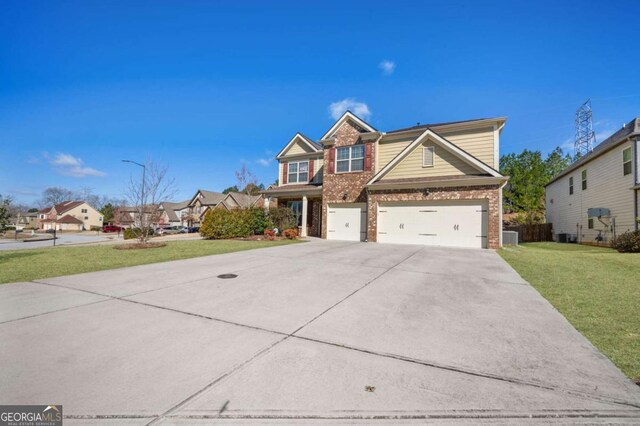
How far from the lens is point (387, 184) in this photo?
14906mm

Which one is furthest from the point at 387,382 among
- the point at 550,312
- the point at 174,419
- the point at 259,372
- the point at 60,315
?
the point at 60,315

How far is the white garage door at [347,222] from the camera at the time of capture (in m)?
16.5

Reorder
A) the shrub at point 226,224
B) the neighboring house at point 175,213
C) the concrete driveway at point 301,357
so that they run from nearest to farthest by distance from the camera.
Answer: the concrete driveway at point 301,357 < the shrub at point 226,224 < the neighboring house at point 175,213

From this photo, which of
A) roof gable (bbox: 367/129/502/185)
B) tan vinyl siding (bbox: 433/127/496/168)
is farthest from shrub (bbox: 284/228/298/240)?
tan vinyl siding (bbox: 433/127/496/168)

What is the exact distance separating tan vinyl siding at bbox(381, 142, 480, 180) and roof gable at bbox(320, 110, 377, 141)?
2.96 m

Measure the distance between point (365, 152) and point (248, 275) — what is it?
12.1m

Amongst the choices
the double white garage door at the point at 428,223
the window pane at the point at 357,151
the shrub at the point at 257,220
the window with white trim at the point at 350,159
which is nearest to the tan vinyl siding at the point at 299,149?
the window with white trim at the point at 350,159

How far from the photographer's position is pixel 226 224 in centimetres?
1772

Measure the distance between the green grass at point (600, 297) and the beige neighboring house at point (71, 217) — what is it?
79.6 meters

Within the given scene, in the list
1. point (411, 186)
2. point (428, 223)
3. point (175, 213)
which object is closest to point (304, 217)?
point (411, 186)

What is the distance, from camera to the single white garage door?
13250mm

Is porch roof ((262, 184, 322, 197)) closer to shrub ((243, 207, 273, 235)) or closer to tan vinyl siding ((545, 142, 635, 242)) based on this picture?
shrub ((243, 207, 273, 235))

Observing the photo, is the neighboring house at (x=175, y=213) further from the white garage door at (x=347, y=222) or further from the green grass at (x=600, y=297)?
the green grass at (x=600, y=297)

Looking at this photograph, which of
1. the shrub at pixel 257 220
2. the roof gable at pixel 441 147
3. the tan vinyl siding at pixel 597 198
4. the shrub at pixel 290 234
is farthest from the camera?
the shrub at pixel 257 220
